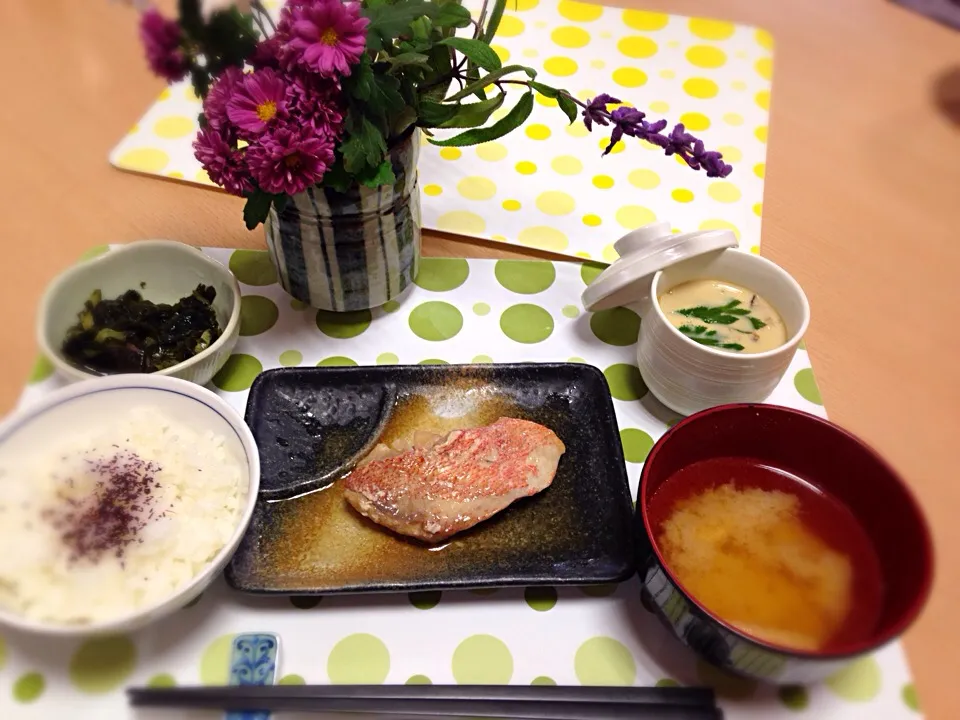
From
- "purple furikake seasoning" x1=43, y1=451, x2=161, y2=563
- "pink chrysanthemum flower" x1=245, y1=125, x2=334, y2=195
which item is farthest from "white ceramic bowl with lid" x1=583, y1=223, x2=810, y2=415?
"purple furikake seasoning" x1=43, y1=451, x2=161, y2=563

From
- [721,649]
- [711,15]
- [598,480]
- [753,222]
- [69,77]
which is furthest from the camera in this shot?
[711,15]

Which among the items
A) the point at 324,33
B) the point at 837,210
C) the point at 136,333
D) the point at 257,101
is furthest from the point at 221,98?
the point at 837,210

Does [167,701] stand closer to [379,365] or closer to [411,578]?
[411,578]

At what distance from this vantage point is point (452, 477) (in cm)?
94

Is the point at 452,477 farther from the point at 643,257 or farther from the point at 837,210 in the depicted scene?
the point at 837,210

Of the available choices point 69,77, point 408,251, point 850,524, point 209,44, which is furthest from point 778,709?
point 69,77

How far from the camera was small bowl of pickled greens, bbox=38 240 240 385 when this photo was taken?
1.00 metres

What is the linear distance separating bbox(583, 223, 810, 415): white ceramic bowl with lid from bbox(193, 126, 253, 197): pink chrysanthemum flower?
568mm

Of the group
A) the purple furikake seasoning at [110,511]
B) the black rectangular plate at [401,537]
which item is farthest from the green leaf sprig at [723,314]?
the purple furikake seasoning at [110,511]

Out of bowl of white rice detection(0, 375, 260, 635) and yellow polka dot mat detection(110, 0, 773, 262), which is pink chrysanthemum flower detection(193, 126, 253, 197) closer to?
bowl of white rice detection(0, 375, 260, 635)

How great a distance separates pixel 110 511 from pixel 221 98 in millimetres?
540

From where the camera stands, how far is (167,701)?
0.76 meters

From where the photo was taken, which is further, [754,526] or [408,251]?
[408,251]

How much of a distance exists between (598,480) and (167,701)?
0.60m
